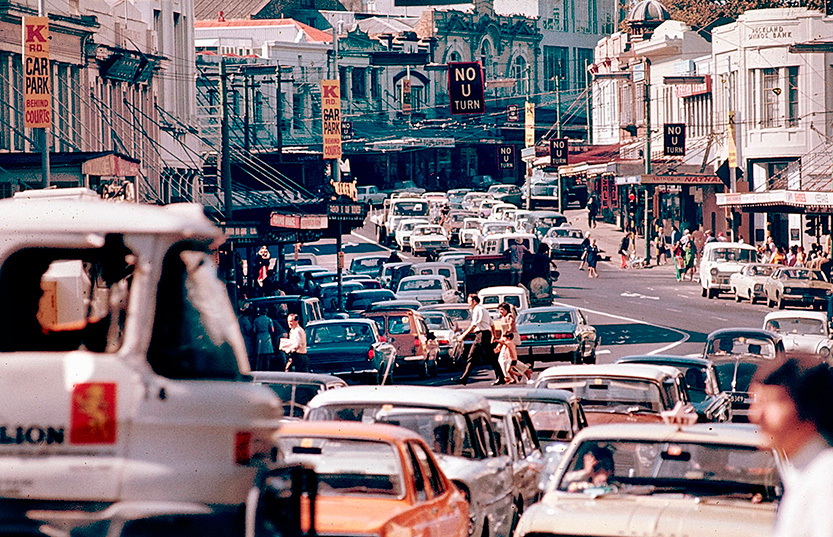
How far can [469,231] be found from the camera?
2773 inches

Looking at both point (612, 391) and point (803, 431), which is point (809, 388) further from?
point (612, 391)

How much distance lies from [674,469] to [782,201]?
4548 cm

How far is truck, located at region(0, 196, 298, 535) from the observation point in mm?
6285

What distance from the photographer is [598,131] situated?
94188mm

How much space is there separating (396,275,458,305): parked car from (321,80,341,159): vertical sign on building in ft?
40.9

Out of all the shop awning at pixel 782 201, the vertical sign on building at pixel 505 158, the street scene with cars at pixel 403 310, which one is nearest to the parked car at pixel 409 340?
the street scene with cars at pixel 403 310

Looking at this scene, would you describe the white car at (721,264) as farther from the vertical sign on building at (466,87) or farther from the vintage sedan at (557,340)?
the vintage sedan at (557,340)

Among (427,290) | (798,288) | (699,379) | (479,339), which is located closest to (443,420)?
(699,379)

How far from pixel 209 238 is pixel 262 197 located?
47.4 metres

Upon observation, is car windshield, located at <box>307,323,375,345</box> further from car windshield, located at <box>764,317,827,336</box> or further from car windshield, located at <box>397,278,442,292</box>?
car windshield, located at <box>397,278,442,292</box>

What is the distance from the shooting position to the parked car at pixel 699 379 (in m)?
19.2

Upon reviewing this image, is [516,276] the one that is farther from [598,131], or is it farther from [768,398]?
[598,131]

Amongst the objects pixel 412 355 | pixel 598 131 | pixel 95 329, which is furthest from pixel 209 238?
pixel 598 131

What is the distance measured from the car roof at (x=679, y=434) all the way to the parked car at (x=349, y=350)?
50.2 feet
